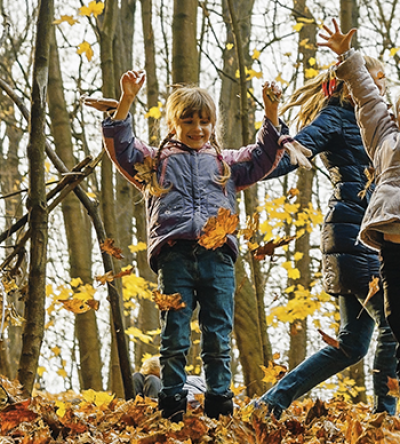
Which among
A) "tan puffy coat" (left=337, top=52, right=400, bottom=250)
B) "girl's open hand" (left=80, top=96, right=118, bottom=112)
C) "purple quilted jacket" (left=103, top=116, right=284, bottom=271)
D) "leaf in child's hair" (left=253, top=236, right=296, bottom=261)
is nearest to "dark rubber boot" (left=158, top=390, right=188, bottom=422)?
"purple quilted jacket" (left=103, top=116, right=284, bottom=271)

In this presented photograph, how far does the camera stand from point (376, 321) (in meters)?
3.34

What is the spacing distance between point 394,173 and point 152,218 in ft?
3.94

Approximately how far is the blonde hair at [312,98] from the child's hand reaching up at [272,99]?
335mm

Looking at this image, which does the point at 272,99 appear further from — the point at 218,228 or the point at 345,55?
the point at 218,228

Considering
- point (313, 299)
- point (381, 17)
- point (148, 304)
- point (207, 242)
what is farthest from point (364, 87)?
point (381, 17)

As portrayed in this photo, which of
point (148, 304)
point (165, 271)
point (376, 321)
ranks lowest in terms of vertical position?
point (148, 304)

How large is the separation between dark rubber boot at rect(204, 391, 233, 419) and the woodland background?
0.83 metres

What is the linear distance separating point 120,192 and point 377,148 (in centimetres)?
776

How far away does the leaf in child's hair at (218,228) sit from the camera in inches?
125

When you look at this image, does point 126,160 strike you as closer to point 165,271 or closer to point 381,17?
point 165,271

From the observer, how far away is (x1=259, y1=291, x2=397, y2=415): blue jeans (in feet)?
11.0

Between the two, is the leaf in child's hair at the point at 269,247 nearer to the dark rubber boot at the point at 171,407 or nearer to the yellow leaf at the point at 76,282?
the dark rubber boot at the point at 171,407

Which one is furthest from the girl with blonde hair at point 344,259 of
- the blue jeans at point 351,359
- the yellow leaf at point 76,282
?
the yellow leaf at point 76,282

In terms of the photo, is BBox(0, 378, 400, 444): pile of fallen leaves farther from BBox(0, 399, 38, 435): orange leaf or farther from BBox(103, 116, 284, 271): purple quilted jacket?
BBox(103, 116, 284, 271): purple quilted jacket
